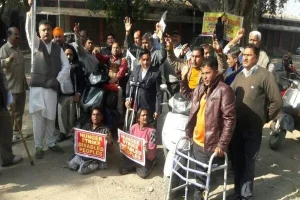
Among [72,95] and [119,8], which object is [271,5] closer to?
[119,8]

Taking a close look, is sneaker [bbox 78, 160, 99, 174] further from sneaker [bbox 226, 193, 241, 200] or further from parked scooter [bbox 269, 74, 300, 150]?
parked scooter [bbox 269, 74, 300, 150]

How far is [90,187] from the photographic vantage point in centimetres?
408

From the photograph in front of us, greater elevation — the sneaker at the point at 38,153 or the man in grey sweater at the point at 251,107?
the man in grey sweater at the point at 251,107

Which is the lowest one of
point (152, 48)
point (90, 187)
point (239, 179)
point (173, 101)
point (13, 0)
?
point (90, 187)

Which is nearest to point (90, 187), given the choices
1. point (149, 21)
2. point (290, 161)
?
point (290, 161)

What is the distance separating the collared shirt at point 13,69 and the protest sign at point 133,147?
1.97m

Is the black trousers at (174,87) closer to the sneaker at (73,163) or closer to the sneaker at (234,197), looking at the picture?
the sneaker at (73,163)

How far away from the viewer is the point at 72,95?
16.8 ft

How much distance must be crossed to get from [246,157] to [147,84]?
1.68 m

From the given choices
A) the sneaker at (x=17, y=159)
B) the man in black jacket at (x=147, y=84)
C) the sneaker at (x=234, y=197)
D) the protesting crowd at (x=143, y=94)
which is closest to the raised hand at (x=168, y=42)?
the protesting crowd at (x=143, y=94)

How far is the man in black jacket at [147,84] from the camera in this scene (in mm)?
4562

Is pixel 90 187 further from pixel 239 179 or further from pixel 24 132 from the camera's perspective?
pixel 24 132

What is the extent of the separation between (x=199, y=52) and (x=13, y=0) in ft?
50.8

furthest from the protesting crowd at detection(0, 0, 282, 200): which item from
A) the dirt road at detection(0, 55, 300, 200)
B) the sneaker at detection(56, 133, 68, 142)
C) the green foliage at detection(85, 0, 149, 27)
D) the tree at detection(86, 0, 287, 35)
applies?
the green foliage at detection(85, 0, 149, 27)
